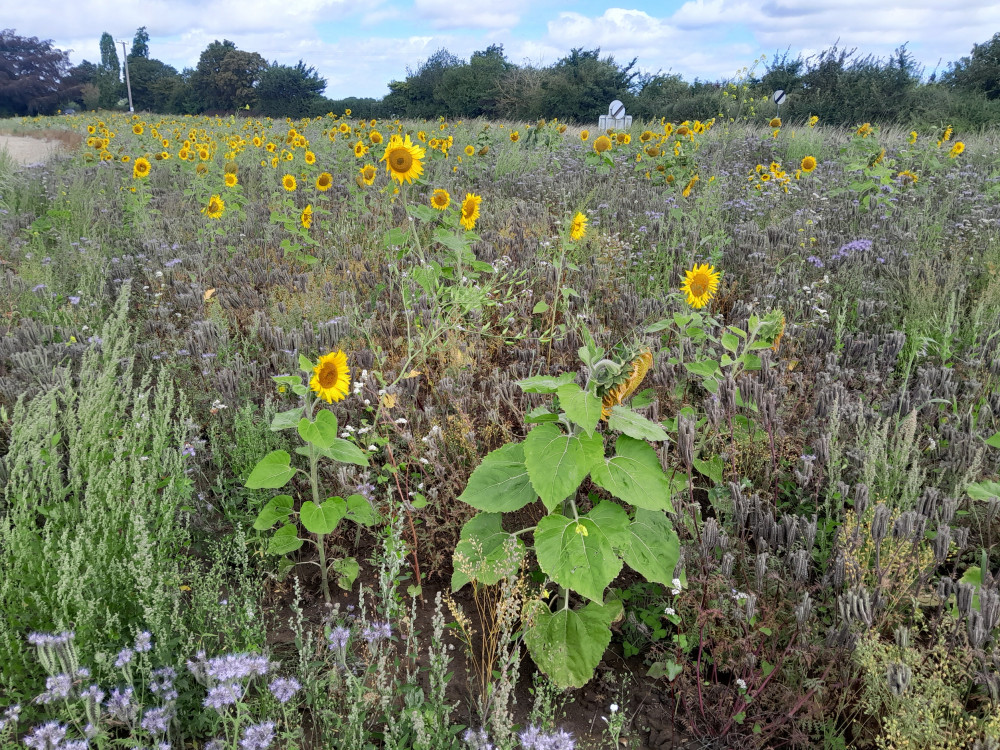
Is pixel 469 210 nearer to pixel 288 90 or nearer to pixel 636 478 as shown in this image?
pixel 636 478

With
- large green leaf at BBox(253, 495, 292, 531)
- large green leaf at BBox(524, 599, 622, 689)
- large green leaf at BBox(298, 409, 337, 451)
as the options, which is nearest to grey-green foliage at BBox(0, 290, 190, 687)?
large green leaf at BBox(253, 495, 292, 531)

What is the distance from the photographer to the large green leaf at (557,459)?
1.81m

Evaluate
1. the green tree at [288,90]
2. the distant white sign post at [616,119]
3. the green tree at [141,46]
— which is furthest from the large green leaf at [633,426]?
the green tree at [141,46]

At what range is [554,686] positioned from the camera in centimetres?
186

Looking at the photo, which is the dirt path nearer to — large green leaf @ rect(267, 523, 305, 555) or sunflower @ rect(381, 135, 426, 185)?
sunflower @ rect(381, 135, 426, 185)

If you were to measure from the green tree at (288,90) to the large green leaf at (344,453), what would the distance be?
130 ft

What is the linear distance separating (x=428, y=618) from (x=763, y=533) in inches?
51.0

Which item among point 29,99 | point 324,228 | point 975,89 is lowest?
point 324,228

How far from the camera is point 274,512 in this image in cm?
231

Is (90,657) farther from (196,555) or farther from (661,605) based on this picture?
(661,605)

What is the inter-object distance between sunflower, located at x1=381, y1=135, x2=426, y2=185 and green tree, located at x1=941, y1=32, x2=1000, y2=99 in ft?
76.9

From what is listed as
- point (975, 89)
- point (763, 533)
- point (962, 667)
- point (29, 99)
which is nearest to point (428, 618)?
point (763, 533)

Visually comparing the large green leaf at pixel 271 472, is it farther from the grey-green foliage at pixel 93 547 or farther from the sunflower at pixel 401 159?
the sunflower at pixel 401 159

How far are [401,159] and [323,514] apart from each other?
2.67 m
